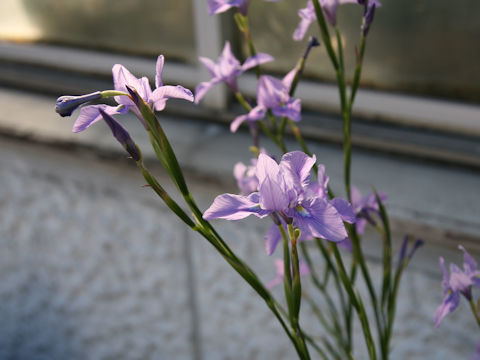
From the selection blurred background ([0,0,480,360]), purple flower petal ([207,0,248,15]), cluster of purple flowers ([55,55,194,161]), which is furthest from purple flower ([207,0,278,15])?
blurred background ([0,0,480,360])

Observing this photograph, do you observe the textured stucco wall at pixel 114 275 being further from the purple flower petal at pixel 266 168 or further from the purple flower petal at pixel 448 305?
the purple flower petal at pixel 266 168

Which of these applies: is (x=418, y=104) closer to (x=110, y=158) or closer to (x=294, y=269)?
(x=110, y=158)

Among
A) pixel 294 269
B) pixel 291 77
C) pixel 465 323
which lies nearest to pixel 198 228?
pixel 294 269

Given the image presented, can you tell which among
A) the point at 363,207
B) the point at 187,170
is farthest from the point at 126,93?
the point at 187,170

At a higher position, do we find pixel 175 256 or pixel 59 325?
pixel 175 256

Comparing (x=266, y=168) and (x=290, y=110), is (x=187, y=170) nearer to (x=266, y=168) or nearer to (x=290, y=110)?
(x=290, y=110)

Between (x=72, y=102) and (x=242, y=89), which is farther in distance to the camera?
(x=242, y=89)

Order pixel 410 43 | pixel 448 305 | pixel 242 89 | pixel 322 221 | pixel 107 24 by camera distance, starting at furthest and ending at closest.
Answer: pixel 107 24 < pixel 242 89 < pixel 410 43 < pixel 448 305 < pixel 322 221

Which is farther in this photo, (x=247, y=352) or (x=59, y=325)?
(x=59, y=325)

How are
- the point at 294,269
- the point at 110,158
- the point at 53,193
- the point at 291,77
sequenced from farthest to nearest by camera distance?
the point at 53,193 → the point at 110,158 → the point at 291,77 → the point at 294,269
